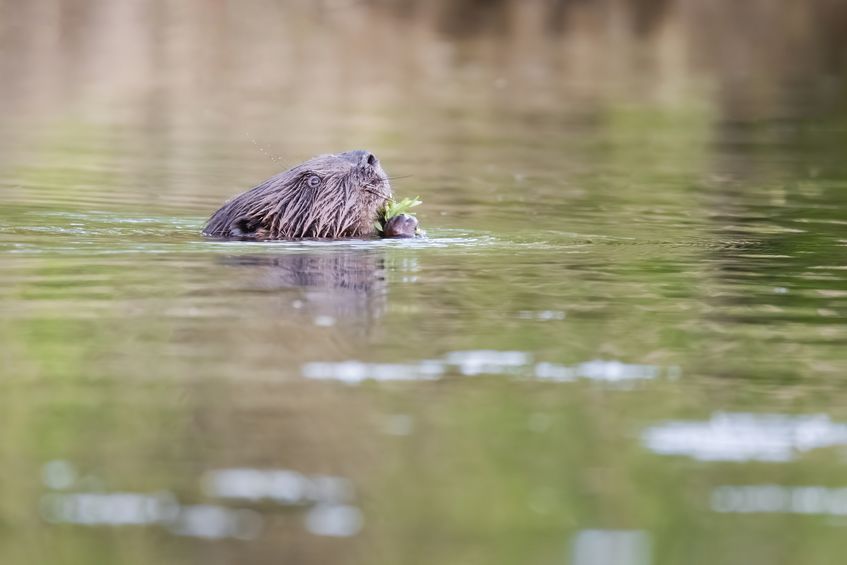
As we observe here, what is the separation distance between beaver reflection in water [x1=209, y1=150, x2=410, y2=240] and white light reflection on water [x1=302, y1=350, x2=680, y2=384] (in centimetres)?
417

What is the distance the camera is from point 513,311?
27.0 ft

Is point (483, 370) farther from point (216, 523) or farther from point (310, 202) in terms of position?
point (310, 202)

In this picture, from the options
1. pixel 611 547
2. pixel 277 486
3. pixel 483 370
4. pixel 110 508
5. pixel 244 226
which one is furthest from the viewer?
pixel 244 226

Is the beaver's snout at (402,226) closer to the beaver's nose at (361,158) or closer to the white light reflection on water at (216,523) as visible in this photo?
the beaver's nose at (361,158)

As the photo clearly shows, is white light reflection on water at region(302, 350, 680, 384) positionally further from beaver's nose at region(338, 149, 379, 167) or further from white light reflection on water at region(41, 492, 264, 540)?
beaver's nose at region(338, 149, 379, 167)

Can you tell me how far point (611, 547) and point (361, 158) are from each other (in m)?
6.83

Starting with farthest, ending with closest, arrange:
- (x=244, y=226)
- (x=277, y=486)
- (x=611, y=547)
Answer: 1. (x=244, y=226)
2. (x=277, y=486)
3. (x=611, y=547)

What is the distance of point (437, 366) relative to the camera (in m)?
6.78

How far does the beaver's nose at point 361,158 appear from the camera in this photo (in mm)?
11141

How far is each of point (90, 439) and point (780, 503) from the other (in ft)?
6.52

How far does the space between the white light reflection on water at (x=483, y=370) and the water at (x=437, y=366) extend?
20 mm

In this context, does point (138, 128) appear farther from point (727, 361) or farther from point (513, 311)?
point (727, 361)

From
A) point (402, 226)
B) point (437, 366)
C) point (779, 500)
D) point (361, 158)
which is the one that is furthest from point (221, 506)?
point (361, 158)

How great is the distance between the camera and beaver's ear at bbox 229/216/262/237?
11.1 m
